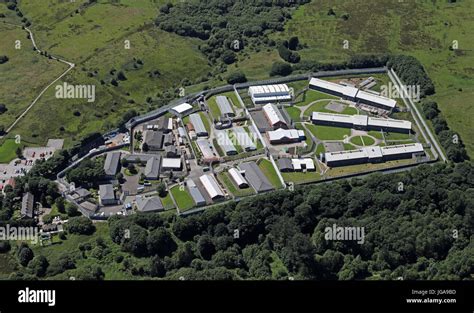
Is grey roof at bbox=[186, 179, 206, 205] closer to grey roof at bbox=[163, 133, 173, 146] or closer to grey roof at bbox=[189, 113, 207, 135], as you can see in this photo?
grey roof at bbox=[163, 133, 173, 146]

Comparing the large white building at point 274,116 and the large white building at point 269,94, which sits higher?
the large white building at point 269,94

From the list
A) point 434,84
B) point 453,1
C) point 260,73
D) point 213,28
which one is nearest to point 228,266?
point 260,73

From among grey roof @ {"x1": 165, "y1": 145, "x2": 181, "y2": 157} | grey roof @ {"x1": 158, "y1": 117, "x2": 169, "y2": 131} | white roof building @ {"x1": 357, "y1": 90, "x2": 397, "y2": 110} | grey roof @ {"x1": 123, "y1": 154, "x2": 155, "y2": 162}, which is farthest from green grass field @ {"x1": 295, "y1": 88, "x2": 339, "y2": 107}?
grey roof @ {"x1": 123, "y1": 154, "x2": 155, "y2": 162}

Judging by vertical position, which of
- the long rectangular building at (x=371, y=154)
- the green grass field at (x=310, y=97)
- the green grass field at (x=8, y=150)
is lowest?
the green grass field at (x=8, y=150)

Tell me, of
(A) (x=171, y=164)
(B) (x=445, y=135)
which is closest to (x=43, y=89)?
(A) (x=171, y=164)

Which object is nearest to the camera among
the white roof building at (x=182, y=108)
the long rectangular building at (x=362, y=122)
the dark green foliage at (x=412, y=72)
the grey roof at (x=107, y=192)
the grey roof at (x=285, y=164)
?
the grey roof at (x=107, y=192)

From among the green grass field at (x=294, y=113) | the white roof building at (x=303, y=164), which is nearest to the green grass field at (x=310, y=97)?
the green grass field at (x=294, y=113)

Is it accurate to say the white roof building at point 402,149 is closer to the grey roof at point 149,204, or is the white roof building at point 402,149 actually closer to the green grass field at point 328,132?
the green grass field at point 328,132
